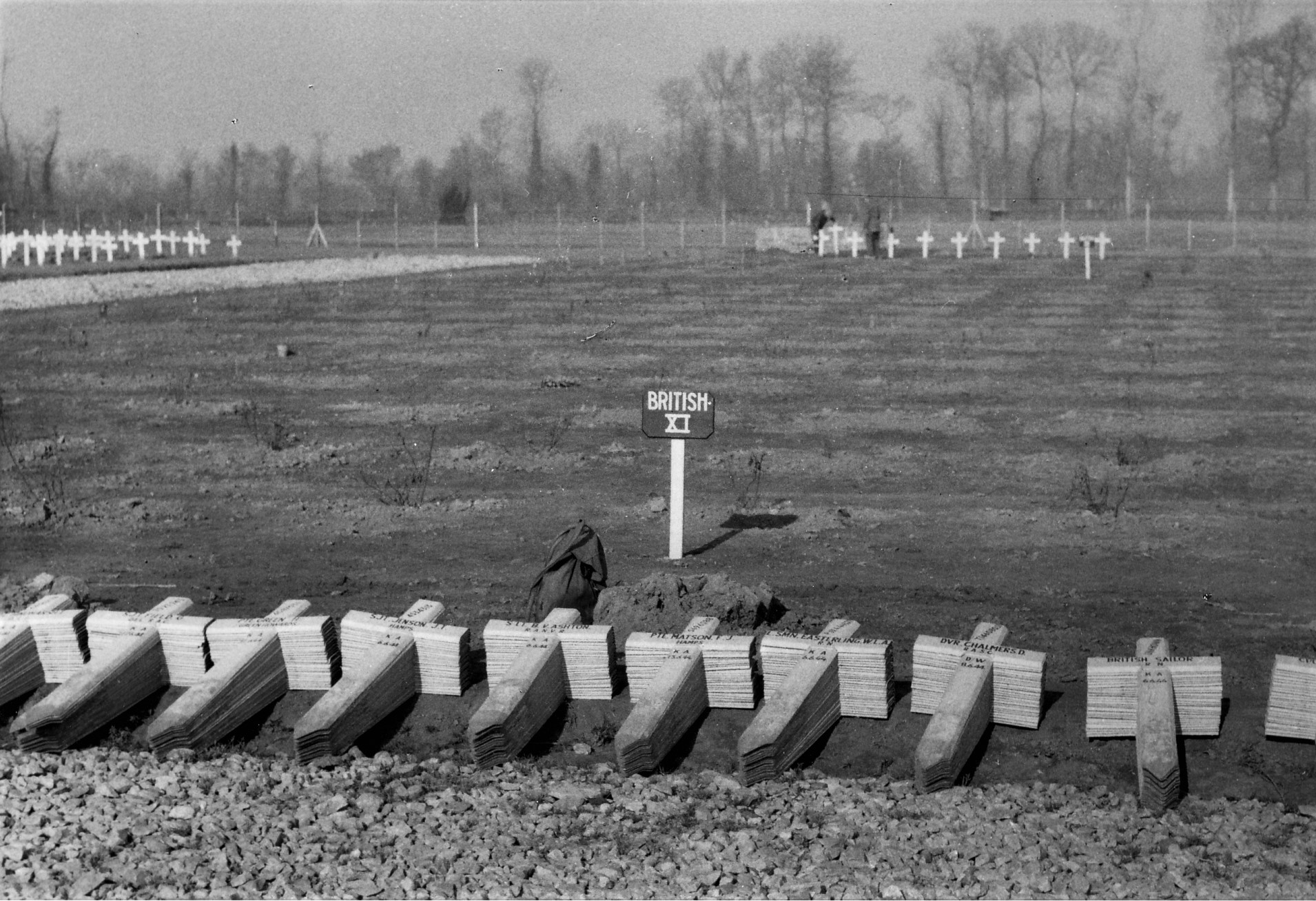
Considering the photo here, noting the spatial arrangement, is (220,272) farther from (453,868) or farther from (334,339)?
(453,868)

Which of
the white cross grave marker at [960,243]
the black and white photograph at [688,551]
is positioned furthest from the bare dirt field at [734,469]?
the white cross grave marker at [960,243]

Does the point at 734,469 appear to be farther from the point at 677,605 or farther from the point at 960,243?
the point at 960,243

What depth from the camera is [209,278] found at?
30.7 metres

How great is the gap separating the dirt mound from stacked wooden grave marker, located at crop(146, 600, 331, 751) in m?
1.43

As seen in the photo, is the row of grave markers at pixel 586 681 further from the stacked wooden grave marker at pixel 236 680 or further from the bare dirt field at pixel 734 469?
the bare dirt field at pixel 734 469

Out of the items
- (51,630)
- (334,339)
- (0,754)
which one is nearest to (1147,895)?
(0,754)

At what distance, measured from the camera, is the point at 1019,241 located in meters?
28.9

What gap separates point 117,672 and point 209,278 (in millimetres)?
25475

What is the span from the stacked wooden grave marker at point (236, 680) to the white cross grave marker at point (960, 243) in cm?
2279

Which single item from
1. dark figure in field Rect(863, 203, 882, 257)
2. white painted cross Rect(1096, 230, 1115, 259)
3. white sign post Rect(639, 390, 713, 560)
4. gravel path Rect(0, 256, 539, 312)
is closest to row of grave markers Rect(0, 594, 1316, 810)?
white sign post Rect(639, 390, 713, 560)

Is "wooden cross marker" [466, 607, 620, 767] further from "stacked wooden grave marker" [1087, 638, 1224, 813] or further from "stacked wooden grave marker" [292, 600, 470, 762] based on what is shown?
"stacked wooden grave marker" [1087, 638, 1224, 813]

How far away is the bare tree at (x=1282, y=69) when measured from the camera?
1342 centimetres

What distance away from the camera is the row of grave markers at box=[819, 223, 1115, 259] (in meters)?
27.3

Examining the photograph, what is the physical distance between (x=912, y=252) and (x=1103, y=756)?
25.4 metres
